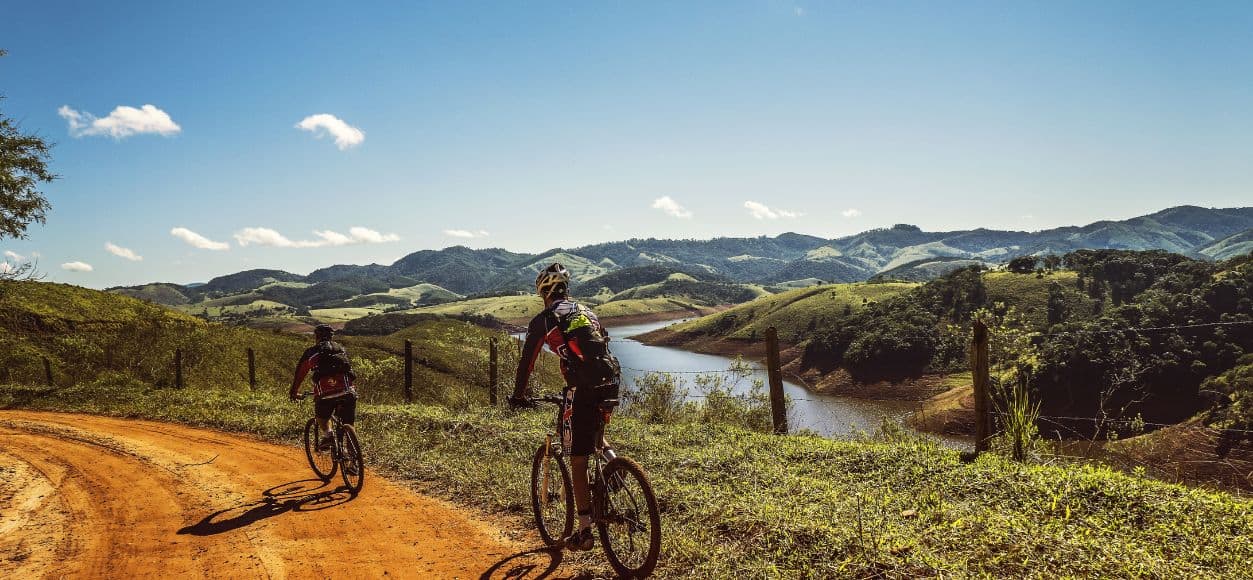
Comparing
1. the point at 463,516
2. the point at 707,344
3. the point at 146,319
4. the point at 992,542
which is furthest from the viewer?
the point at 707,344

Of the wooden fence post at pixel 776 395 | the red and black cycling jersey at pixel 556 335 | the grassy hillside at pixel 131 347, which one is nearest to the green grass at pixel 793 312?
the grassy hillside at pixel 131 347

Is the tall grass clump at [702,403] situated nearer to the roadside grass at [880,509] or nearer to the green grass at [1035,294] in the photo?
the roadside grass at [880,509]

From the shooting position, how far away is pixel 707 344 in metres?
120

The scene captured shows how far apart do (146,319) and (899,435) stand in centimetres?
4124

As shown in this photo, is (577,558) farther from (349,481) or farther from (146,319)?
(146,319)

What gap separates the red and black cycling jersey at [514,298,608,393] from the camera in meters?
5.04

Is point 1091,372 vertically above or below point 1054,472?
below

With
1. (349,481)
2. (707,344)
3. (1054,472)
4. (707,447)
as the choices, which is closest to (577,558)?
(707,447)

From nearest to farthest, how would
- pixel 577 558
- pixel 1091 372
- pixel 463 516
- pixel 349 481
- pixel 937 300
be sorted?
pixel 577 558
pixel 463 516
pixel 349 481
pixel 1091 372
pixel 937 300

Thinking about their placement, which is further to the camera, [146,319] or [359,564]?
[146,319]

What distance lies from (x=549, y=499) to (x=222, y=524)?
4.33 m

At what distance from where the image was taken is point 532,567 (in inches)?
229

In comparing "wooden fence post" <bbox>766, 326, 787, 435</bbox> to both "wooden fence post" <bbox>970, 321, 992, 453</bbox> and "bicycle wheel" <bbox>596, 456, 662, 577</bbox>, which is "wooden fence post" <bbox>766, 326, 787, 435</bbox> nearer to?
"wooden fence post" <bbox>970, 321, 992, 453</bbox>

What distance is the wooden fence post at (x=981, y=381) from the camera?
8.73 m
